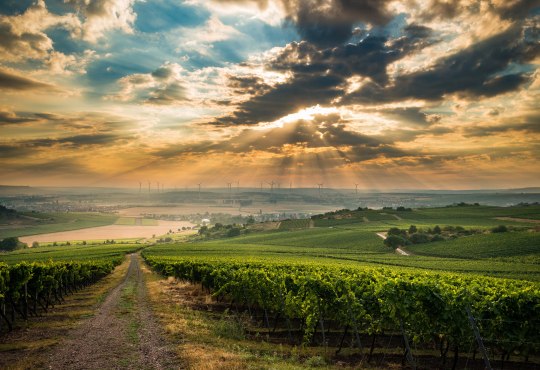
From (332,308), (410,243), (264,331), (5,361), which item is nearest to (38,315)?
(5,361)

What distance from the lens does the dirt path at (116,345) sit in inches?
544

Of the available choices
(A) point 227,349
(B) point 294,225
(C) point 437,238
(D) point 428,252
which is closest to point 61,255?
(A) point 227,349

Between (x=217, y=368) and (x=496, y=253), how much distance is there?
7815 cm

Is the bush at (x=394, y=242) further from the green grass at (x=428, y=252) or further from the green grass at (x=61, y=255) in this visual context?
the green grass at (x=61, y=255)

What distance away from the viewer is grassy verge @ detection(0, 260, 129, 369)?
47.1ft

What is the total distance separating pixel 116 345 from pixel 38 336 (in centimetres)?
608

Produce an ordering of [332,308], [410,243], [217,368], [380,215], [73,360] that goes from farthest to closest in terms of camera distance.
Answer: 1. [380,215]
2. [410,243]
3. [332,308]
4. [73,360]
5. [217,368]

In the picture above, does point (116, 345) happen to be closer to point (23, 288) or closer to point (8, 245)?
point (23, 288)

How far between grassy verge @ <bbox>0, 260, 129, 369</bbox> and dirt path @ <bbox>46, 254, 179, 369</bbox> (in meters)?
0.63

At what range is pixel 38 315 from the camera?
2508 centimetres

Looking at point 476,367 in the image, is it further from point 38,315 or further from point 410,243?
point 410,243

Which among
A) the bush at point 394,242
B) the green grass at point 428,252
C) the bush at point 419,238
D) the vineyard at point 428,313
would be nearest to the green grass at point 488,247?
the green grass at point 428,252

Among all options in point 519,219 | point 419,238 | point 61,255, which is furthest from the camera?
point 519,219

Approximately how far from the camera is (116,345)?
16.4 meters
